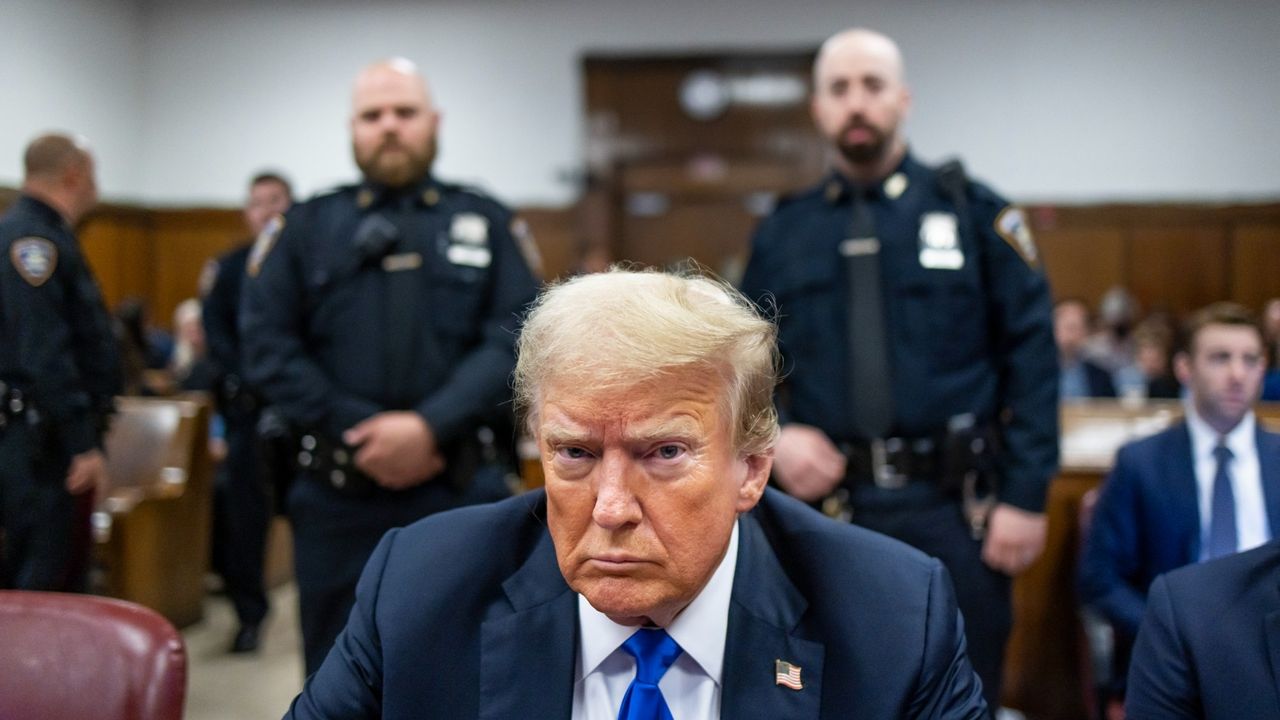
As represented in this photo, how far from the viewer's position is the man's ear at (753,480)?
49.1 inches

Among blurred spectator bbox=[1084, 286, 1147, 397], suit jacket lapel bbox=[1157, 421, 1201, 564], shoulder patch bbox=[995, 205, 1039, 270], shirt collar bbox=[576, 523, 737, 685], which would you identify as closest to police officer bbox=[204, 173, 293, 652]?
shoulder patch bbox=[995, 205, 1039, 270]

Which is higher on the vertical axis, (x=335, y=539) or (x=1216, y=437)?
(x=1216, y=437)

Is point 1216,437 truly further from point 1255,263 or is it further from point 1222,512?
point 1255,263

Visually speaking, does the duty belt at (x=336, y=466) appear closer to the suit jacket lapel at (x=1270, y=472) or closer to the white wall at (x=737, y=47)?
the suit jacket lapel at (x=1270, y=472)

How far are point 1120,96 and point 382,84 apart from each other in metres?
7.64

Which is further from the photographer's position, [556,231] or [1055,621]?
[556,231]

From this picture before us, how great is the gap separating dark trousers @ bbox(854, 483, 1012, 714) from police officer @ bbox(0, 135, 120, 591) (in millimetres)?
2160

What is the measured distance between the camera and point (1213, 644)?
1292 mm

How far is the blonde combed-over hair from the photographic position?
112 cm

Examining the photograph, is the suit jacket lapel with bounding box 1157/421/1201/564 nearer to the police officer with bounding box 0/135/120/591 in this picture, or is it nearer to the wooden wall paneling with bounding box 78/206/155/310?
the police officer with bounding box 0/135/120/591

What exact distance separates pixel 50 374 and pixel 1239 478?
302cm

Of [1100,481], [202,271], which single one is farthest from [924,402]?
[202,271]

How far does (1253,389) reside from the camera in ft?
9.48

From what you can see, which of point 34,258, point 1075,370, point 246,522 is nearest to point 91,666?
point 34,258
